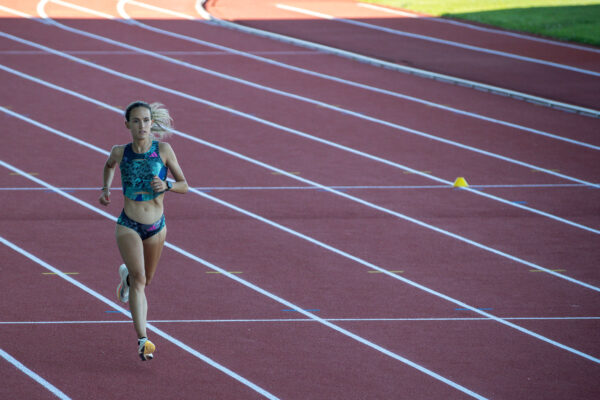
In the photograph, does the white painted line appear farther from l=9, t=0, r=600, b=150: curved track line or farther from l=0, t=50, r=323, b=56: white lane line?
l=0, t=50, r=323, b=56: white lane line

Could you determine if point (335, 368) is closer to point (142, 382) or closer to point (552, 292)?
point (142, 382)

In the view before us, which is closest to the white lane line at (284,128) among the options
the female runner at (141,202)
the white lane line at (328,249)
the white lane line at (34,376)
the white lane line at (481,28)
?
the white lane line at (328,249)

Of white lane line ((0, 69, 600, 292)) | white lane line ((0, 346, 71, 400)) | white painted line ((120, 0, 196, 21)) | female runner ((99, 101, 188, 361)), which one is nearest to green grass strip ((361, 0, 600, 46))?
white painted line ((120, 0, 196, 21))

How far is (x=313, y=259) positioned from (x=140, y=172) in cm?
293

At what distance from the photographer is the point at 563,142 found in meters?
14.4

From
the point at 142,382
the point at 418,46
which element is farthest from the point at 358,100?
the point at 142,382

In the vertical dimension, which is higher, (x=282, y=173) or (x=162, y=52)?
(x=162, y=52)

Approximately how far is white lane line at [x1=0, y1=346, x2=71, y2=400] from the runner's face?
1.83 metres

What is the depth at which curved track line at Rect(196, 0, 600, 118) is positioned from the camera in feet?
54.0

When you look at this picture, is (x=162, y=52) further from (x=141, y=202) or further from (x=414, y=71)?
(x=141, y=202)

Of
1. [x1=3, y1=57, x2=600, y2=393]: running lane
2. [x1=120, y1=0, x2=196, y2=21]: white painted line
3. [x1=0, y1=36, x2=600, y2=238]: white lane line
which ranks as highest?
[x1=120, y1=0, x2=196, y2=21]: white painted line

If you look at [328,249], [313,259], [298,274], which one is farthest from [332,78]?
[298,274]

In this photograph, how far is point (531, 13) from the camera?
25.2 metres

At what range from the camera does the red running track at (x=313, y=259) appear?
6.97 meters
